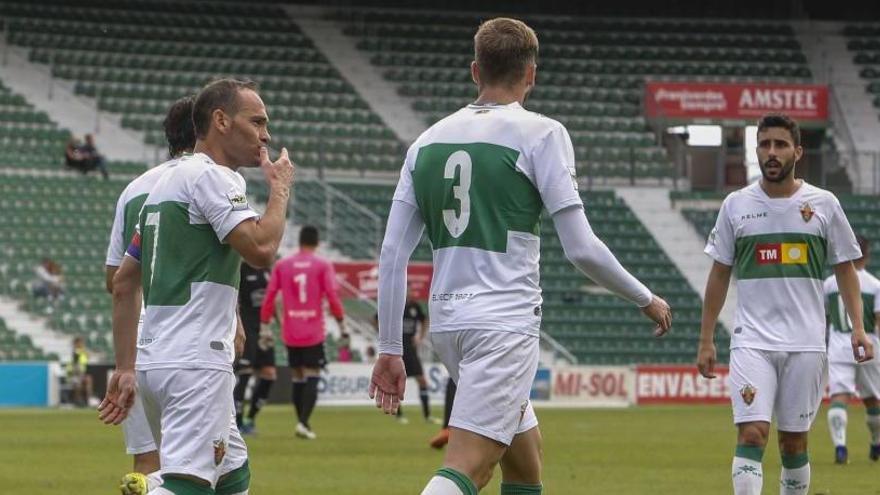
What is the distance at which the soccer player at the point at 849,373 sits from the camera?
56.4 feet

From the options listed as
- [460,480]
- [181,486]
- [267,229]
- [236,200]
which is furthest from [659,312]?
[181,486]

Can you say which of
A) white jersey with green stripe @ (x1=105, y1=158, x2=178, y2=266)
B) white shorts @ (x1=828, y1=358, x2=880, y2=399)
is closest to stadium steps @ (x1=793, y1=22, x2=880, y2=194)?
white shorts @ (x1=828, y1=358, x2=880, y2=399)

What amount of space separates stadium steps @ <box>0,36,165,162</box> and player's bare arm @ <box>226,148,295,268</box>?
107ft

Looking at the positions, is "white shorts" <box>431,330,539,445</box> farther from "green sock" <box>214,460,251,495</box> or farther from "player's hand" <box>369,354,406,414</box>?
"green sock" <box>214,460,251,495</box>

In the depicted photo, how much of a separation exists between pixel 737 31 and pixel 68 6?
18.2 m

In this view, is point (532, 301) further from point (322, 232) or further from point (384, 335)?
point (322, 232)

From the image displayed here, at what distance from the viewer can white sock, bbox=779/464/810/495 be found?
393 inches

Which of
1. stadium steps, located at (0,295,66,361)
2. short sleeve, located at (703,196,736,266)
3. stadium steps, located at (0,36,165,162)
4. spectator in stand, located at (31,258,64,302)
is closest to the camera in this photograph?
short sleeve, located at (703,196,736,266)

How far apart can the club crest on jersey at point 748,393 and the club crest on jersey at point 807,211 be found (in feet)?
3.33

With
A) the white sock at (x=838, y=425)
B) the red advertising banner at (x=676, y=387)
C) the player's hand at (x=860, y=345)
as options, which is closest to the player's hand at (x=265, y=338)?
the white sock at (x=838, y=425)

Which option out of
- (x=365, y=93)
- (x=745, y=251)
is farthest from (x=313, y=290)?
(x=365, y=93)

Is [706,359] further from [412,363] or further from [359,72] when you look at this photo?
[359,72]

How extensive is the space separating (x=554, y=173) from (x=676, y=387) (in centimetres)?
2825

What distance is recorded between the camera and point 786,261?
10211 millimetres
